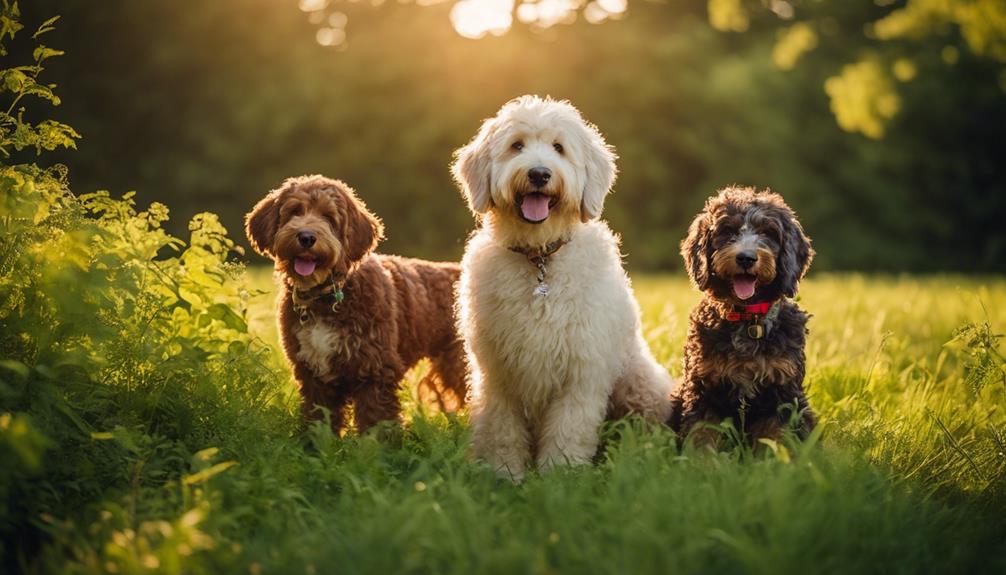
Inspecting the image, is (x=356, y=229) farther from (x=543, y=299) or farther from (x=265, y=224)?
(x=543, y=299)

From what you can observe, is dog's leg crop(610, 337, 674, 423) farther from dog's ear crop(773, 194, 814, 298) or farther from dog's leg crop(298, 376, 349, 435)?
dog's leg crop(298, 376, 349, 435)

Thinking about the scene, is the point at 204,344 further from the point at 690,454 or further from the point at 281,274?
the point at 690,454

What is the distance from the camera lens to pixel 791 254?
4.83m

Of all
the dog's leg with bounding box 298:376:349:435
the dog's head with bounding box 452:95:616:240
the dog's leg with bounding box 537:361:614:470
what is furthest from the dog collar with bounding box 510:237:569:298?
the dog's leg with bounding box 298:376:349:435

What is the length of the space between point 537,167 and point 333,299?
Answer: 61.9 inches

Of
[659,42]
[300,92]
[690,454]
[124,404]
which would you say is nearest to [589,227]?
[690,454]

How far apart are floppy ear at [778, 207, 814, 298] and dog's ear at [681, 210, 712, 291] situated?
1.33 feet

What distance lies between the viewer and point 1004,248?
31.2 meters

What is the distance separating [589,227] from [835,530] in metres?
2.39

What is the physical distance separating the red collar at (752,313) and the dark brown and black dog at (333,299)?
2.10 metres

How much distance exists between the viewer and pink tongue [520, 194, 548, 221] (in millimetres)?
4773

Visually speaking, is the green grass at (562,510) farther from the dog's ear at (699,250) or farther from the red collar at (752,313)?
the dog's ear at (699,250)

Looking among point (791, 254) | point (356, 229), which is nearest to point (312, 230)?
point (356, 229)

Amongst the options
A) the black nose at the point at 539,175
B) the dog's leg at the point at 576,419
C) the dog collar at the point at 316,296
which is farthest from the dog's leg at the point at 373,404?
the black nose at the point at 539,175
